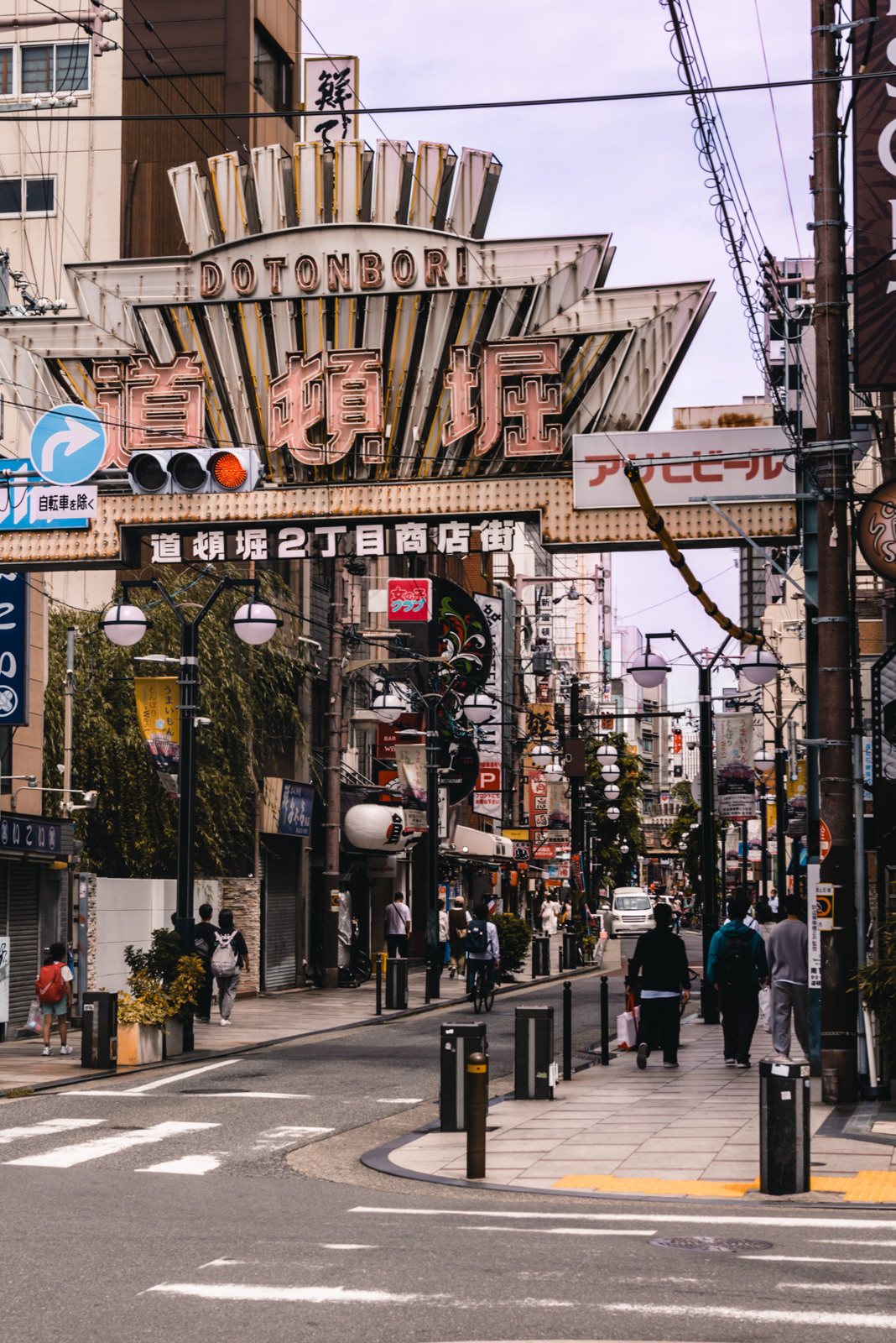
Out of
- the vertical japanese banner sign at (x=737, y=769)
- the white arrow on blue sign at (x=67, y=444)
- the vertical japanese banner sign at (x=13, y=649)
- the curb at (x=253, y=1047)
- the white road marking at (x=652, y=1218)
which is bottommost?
the curb at (x=253, y=1047)

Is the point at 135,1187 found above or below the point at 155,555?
below

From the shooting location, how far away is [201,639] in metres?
33.7

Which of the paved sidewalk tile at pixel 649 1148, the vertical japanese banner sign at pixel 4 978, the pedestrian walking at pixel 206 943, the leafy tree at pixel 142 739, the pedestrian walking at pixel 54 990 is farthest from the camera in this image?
the leafy tree at pixel 142 739

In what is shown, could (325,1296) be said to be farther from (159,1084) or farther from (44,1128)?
Answer: (159,1084)

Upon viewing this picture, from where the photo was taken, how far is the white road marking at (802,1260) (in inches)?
360

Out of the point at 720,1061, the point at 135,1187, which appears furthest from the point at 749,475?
the point at 135,1187

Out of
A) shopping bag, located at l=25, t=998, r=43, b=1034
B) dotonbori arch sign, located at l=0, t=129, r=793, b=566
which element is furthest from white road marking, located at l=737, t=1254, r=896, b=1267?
shopping bag, located at l=25, t=998, r=43, b=1034

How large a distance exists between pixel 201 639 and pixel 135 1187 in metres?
22.2

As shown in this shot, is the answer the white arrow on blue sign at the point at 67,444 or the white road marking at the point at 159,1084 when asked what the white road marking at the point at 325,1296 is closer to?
the white road marking at the point at 159,1084

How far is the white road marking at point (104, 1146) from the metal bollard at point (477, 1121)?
3.32 metres

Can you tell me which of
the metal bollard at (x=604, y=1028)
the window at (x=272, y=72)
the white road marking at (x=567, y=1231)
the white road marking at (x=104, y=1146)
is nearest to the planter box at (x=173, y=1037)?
the metal bollard at (x=604, y=1028)

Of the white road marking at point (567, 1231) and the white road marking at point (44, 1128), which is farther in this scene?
the white road marking at point (44, 1128)

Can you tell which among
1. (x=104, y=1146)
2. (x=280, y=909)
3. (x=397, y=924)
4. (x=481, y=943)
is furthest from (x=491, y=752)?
(x=104, y=1146)

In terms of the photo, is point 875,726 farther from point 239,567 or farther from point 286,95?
point 286,95
